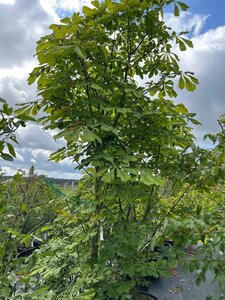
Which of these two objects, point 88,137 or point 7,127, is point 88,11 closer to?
point 88,137

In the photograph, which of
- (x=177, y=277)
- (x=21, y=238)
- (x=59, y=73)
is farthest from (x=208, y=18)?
(x=177, y=277)

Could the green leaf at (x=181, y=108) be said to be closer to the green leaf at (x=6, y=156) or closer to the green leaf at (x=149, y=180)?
the green leaf at (x=149, y=180)

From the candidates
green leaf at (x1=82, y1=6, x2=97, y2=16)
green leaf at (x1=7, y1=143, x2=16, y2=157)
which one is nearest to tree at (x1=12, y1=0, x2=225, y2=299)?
green leaf at (x1=82, y1=6, x2=97, y2=16)

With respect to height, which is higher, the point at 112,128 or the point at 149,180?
the point at 112,128

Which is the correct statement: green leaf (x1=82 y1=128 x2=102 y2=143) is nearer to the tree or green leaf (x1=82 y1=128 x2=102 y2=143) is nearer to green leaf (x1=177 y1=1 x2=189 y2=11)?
the tree

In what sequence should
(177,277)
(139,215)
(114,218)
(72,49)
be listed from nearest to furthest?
(72,49), (114,218), (139,215), (177,277)

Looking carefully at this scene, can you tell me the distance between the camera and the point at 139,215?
250 centimetres

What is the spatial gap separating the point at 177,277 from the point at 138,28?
11.0 feet

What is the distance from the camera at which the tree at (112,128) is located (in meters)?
1.64

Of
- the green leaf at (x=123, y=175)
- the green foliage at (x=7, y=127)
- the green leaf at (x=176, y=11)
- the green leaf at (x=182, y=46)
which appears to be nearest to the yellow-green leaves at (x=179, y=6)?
the green leaf at (x=176, y=11)

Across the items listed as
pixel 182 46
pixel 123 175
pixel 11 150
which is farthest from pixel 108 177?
pixel 182 46

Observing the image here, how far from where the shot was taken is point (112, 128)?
1643mm

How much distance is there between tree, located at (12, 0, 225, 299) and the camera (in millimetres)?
1645

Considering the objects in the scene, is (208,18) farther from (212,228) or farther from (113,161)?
(212,228)
